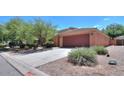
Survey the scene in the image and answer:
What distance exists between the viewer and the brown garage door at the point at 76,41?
26.6 meters

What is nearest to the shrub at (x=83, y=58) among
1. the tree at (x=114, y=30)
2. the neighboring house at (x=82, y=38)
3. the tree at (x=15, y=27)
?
the neighboring house at (x=82, y=38)

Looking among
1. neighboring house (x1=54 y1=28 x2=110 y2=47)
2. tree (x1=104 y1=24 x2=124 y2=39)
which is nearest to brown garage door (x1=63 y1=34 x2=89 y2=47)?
neighboring house (x1=54 y1=28 x2=110 y2=47)

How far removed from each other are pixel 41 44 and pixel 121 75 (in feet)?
64.7

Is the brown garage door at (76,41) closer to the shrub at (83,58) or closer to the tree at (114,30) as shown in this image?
the shrub at (83,58)

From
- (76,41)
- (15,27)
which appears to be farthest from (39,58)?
(15,27)

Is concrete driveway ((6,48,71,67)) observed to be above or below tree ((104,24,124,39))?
below

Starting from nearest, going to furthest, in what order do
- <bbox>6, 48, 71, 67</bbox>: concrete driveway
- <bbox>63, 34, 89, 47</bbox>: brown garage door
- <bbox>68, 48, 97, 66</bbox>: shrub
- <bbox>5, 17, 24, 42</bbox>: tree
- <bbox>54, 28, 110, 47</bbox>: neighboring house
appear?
<bbox>68, 48, 97, 66</bbox>: shrub
<bbox>6, 48, 71, 67</bbox>: concrete driveway
<bbox>5, 17, 24, 42</bbox>: tree
<bbox>54, 28, 110, 47</bbox>: neighboring house
<bbox>63, 34, 89, 47</bbox>: brown garage door

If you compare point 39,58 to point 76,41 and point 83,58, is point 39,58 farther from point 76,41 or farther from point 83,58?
point 76,41

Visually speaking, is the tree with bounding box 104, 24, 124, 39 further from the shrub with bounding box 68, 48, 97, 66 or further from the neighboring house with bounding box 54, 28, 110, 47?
the shrub with bounding box 68, 48, 97, 66

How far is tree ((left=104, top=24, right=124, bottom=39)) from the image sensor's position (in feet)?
182

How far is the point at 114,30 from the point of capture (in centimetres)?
5759

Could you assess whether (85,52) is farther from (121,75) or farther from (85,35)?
(85,35)

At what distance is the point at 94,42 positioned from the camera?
85.2 ft
